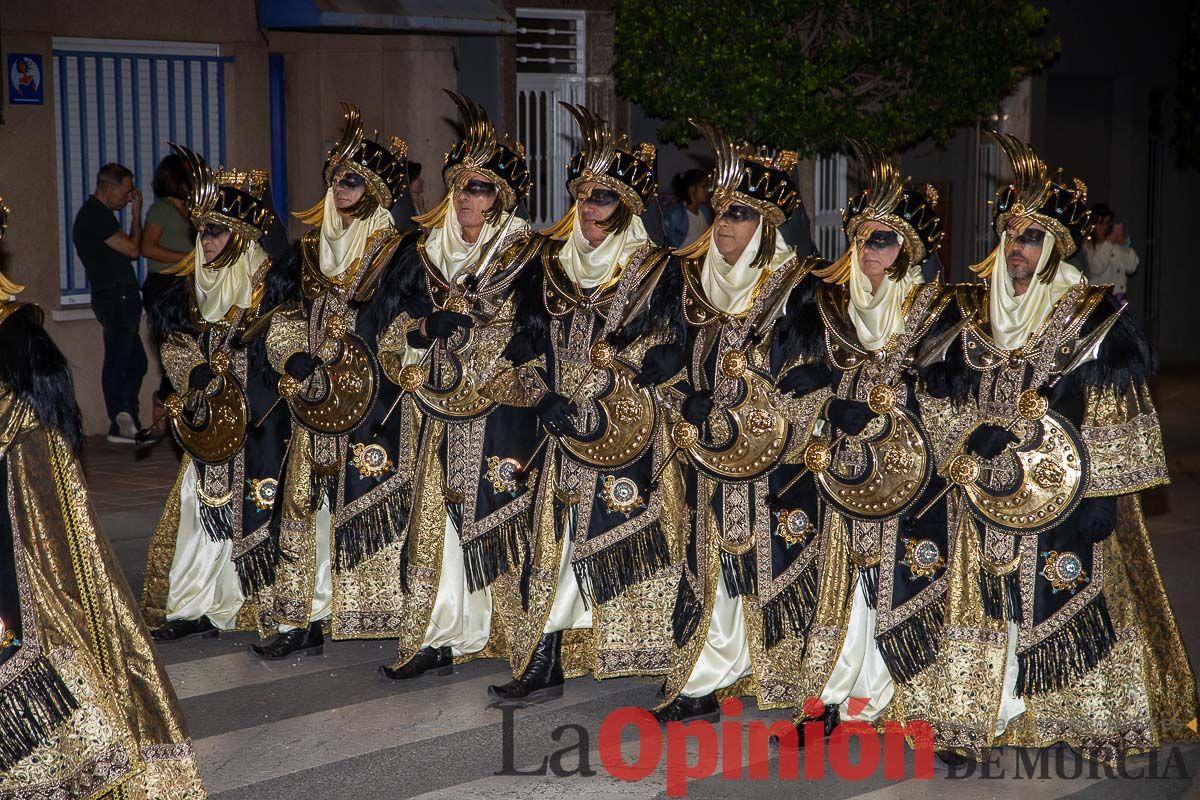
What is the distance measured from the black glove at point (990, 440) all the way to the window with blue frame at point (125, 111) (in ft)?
27.3

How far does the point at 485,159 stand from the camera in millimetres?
6652

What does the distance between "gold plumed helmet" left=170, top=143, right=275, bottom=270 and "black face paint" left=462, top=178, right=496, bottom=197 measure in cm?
107

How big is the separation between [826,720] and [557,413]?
61.2 inches

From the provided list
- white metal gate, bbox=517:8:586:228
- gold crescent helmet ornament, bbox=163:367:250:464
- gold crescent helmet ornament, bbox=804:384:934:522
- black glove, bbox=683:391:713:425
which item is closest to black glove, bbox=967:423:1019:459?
gold crescent helmet ornament, bbox=804:384:934:522

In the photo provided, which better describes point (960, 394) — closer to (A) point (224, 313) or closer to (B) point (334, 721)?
(B) point (334, 721)

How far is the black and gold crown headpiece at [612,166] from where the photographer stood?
639 centimetres

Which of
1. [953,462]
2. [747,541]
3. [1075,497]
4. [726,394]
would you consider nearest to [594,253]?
[726,394]

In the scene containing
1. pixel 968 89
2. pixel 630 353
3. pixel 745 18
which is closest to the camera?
pixel 630 353

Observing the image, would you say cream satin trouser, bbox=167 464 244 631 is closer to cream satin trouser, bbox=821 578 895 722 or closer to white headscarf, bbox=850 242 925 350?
cream satin trouser, bbox=821 578 895 722

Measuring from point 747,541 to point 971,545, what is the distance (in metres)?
0.87

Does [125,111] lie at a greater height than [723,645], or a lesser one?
greater

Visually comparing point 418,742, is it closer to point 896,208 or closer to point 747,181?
point 747,181

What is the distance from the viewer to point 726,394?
19.7 feet

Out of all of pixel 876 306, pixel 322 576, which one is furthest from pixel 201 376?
pixel 876 306
